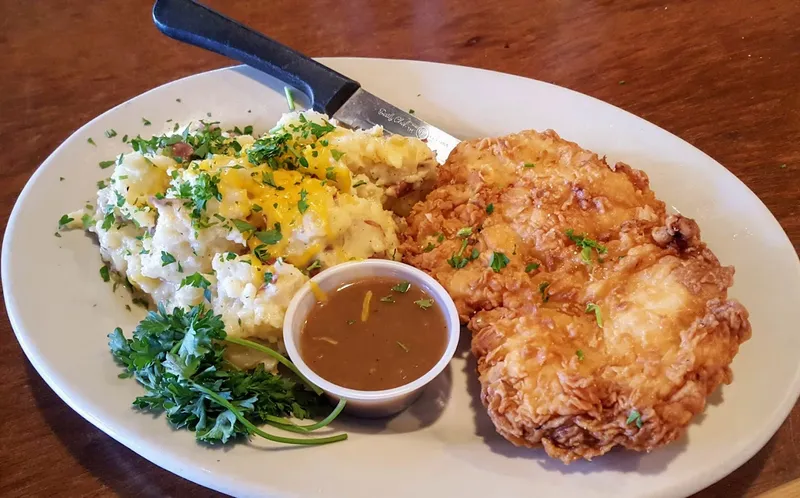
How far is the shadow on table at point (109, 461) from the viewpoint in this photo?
2.36 m

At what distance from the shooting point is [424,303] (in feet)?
8.74

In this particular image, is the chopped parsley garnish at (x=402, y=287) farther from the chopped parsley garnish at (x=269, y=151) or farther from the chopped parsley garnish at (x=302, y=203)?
the chopped parsley garnish at (x=269, y=151)

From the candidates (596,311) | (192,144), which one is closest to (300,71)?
(192,144)

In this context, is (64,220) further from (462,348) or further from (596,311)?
(596,311)

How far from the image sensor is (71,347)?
2529mm

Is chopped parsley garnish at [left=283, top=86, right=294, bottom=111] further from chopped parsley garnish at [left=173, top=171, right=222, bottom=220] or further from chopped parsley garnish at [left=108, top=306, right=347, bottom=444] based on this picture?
chopped parsley garnish at [left=108, top=306, right=347, bottom=444]

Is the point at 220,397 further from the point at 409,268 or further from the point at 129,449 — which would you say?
the point at 409,268

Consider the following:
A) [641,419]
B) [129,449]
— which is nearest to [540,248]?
[641,419]

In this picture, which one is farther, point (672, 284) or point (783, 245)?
point (783, 245)

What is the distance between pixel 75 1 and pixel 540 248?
4.32 metres

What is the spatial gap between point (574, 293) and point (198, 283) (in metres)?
1.60

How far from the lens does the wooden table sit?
3865mm

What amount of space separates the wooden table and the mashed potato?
1027mm

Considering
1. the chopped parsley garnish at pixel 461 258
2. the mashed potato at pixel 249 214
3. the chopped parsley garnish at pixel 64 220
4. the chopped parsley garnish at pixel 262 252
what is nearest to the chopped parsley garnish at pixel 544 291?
the chopped parsley garnish at pixel 461 258
